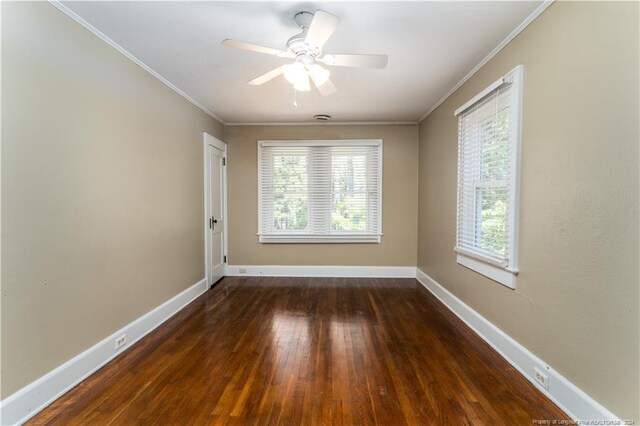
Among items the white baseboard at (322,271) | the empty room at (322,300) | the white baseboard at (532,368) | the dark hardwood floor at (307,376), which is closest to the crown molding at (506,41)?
the empty room at (322,300)

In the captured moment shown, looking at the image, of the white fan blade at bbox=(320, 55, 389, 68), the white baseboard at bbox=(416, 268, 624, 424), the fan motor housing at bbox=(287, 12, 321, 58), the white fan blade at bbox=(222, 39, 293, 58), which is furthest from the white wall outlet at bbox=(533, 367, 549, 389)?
the white fan blade at bbox=(222, 39, 293, 58)

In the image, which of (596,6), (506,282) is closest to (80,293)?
(506,282)

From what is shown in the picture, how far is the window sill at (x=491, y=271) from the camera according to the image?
7.30ft

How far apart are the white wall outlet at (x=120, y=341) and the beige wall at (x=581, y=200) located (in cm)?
309

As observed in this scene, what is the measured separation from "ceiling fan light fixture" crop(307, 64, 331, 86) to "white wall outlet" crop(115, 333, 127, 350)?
8.40 ft

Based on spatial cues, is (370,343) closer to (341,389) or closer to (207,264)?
(341,389)

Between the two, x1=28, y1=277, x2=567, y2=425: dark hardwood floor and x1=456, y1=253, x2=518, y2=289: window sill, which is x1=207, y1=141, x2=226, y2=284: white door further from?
x1=456, y1=253, x2=518, y2=289: window sill

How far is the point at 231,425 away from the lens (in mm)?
1612

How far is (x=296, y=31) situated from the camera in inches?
84.3

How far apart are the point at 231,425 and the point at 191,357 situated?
35.4 inches

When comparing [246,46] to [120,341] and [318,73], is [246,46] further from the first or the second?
[120,341]

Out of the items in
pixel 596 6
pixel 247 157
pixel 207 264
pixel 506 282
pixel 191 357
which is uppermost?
pixel 596 6

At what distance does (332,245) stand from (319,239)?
24 cm

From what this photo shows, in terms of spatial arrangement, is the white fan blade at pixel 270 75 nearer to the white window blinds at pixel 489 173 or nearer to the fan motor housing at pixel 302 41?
the fan motor housing at pixel 302 41
